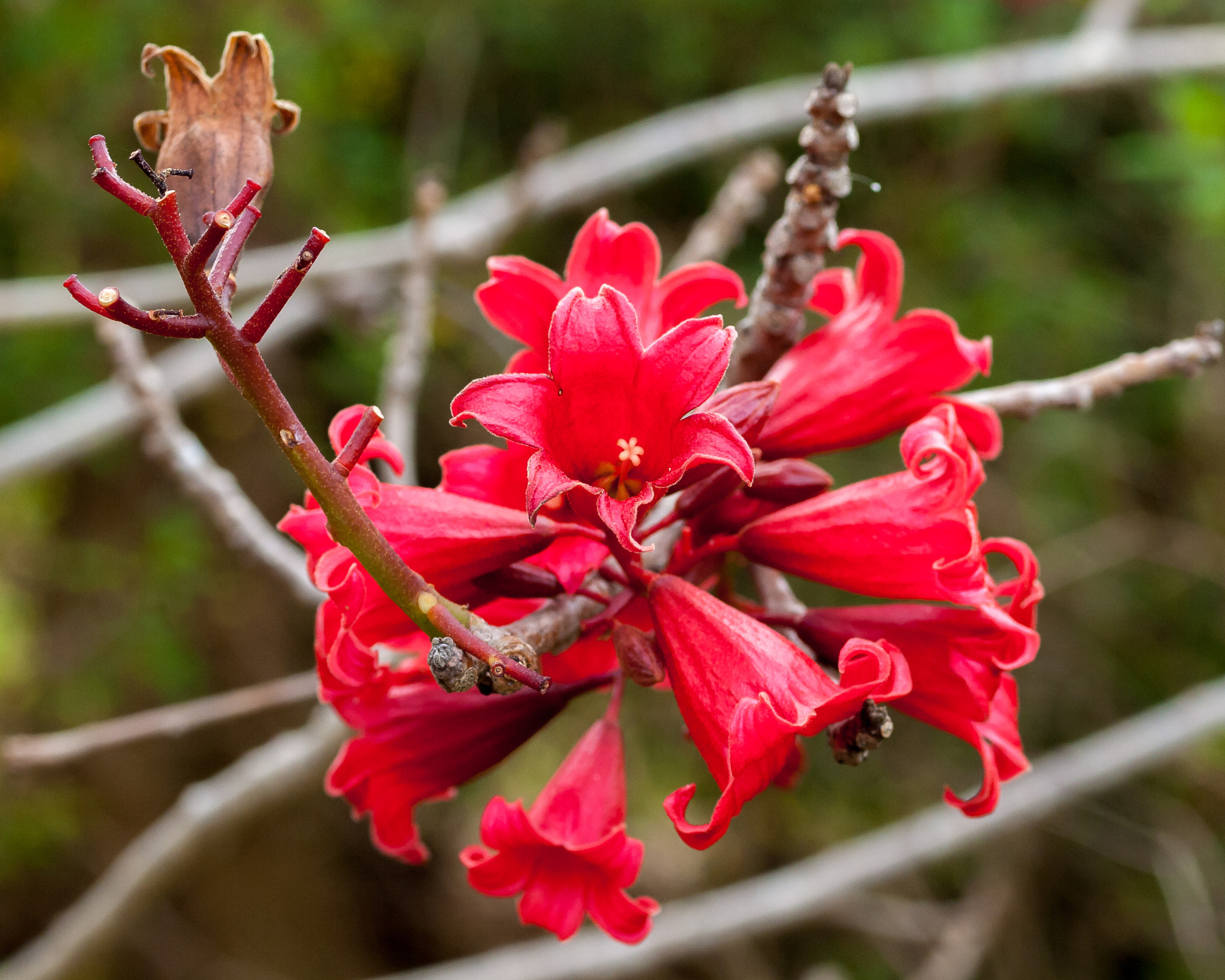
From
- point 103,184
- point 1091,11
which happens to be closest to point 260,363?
point 103,184

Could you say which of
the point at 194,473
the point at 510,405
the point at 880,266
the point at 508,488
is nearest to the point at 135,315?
the point at 510,405

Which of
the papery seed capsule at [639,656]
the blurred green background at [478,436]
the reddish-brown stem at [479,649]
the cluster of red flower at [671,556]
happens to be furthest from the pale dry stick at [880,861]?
the reddish-brown stem at [479,649]

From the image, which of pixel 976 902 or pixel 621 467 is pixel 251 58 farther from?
pixel 976 902

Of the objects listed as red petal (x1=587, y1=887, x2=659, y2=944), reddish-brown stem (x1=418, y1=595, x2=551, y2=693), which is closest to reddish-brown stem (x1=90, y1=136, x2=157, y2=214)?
reddish-brown stem (x1=418, y1=595, x2=551, y2=693)

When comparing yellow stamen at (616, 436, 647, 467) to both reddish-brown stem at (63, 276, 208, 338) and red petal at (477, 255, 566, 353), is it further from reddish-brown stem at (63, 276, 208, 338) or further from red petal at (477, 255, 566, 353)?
reddish-brown stem at (63, 276, 208, 338)

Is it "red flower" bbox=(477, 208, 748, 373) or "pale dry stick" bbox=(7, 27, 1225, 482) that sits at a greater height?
"red flower" bbox=(477, 208, 748, 373)
